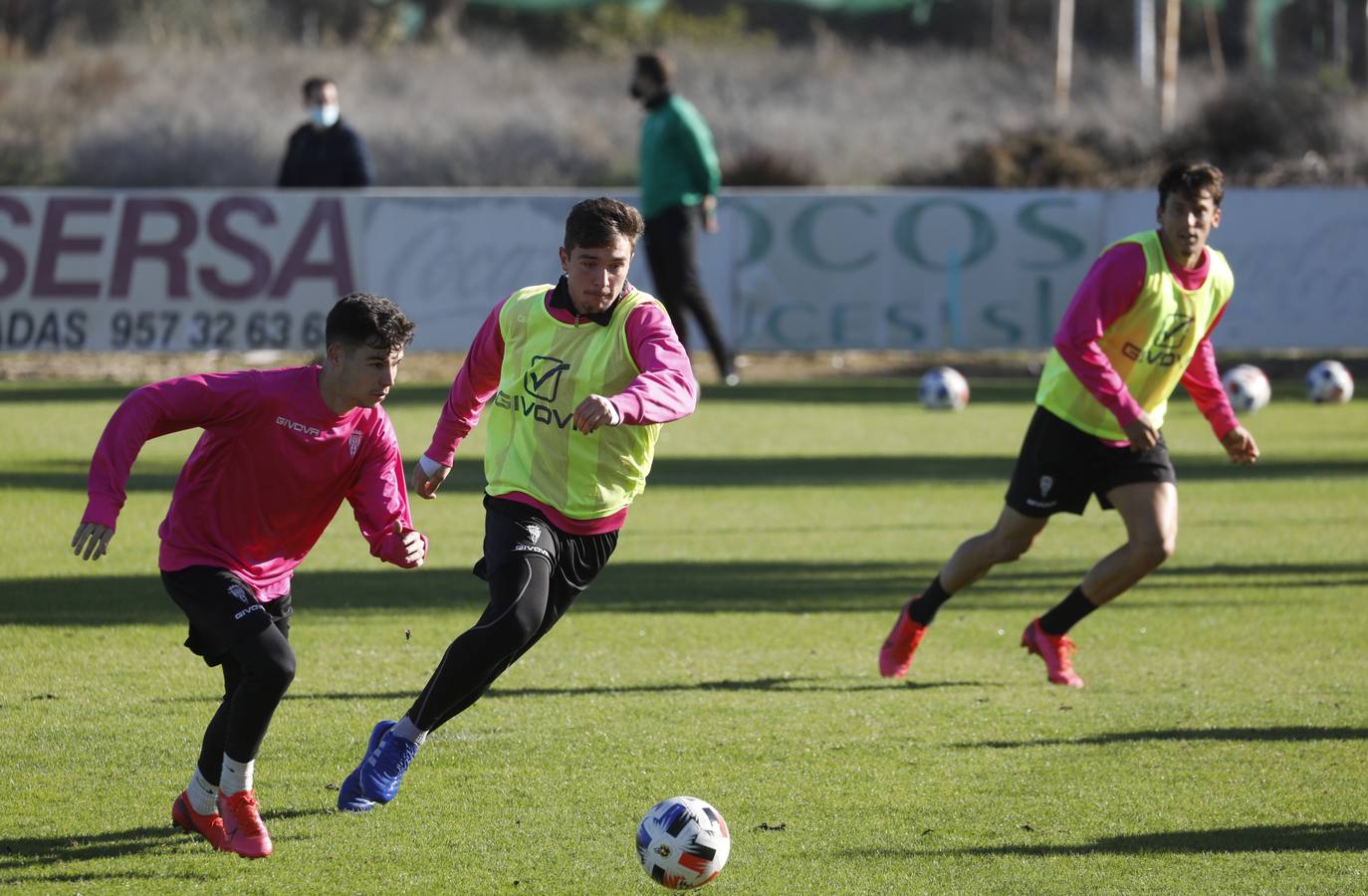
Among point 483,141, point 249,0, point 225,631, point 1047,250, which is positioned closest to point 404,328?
point 225,631

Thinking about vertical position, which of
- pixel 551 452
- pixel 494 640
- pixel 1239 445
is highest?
pixel 551 452

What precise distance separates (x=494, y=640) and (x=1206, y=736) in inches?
99.3

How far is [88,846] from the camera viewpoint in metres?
4.89

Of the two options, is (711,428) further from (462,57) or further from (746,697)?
(462,57)

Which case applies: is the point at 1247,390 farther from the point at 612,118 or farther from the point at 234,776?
the point at 612,118

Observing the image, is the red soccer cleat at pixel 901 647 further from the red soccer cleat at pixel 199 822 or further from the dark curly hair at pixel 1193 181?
the red soccer cleat at pixel 199 822

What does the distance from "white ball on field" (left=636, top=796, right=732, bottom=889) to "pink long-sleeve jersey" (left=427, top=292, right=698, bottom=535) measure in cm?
97

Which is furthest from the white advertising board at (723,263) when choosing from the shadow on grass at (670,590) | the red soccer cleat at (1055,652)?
the red soccer cleat at (1055,652)

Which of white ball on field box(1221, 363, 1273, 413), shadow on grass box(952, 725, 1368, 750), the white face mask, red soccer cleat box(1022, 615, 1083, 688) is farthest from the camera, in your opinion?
the white face mask

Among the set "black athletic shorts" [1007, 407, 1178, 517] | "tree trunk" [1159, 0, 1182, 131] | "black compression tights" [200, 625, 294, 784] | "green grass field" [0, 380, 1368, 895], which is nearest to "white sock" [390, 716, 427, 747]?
"green grass field" [0, 380, 1368, 895]

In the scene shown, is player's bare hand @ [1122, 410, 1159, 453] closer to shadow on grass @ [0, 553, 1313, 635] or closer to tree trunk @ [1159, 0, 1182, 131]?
shadow on grass @ [0, 553, 1313, 635]

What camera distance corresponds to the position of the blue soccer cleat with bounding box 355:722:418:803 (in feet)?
16.8

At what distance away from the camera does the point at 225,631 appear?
4.82 metres

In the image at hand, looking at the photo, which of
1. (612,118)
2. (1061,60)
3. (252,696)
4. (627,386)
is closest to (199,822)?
(252,696)
